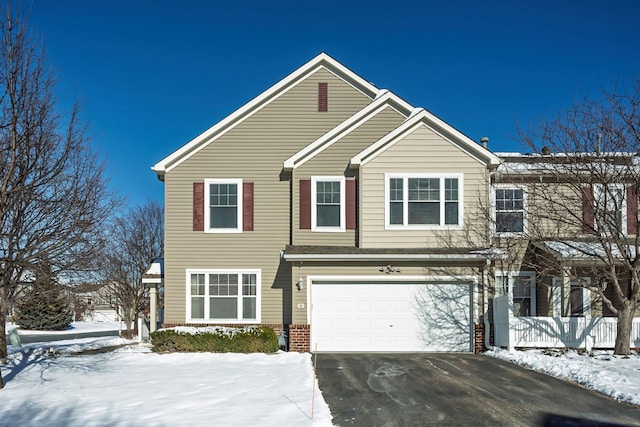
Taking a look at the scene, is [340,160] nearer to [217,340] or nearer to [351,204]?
[351,204]

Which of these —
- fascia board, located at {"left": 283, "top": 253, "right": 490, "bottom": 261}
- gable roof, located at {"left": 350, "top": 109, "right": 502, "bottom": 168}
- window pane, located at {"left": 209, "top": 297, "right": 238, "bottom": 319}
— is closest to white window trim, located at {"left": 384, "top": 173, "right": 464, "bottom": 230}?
gable roof, located at {"left": 350, "top": 109, "right": 502, "bottom": 168}

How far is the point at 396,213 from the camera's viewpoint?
18.8 m

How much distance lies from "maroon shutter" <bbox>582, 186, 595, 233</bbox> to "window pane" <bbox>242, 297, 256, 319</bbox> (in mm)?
10376

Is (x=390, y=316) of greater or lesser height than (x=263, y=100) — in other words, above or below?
below

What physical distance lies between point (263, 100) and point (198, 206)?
4.24 m

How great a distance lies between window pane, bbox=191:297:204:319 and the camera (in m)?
19.7

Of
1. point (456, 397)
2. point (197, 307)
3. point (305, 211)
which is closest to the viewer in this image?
point (456, 397)

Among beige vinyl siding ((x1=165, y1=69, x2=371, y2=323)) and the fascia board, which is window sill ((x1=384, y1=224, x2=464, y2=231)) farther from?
beige vinyl siding ((x1=165, y1=69, x2=371, y2=323))

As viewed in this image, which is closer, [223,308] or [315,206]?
[315,206]

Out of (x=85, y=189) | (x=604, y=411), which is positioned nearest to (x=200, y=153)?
(x=85, y=189)

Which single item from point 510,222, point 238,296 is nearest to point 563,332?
point 510,222

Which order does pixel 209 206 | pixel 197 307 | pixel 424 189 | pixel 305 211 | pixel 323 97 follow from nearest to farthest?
1. pixel 424 189
2. pixel 305 211
3. pixel 197 307
4. pixel 209 206
5. pixel 323 97

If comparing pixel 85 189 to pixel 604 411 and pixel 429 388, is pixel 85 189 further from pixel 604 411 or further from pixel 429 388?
pixel 604 411

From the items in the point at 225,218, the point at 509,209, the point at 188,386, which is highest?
the point at 509,209
